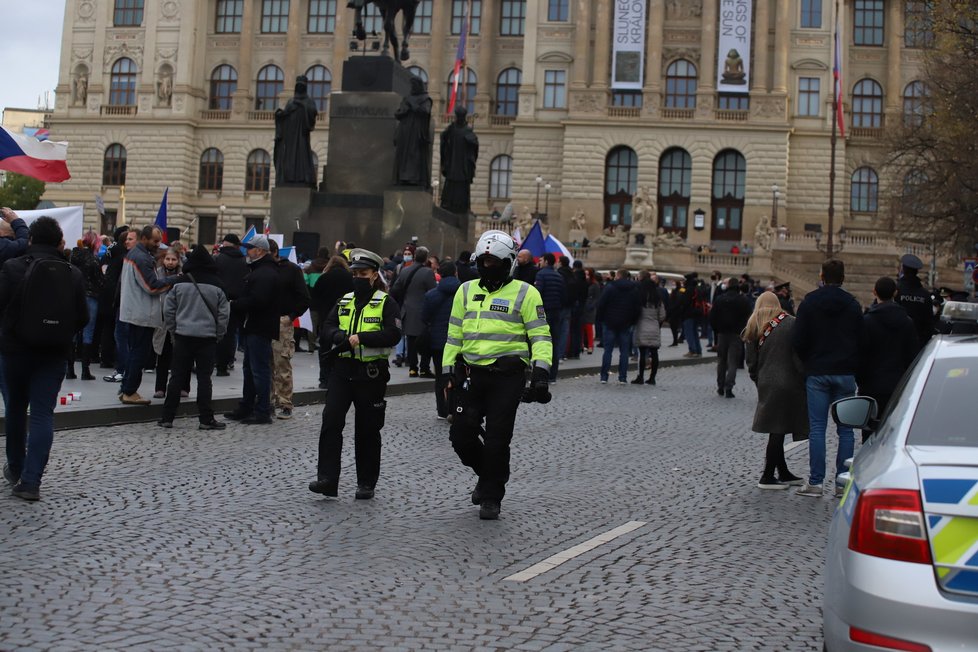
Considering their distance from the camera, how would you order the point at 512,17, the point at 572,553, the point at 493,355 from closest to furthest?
the point at 572,553
the point at 493,355
the point at 512,17

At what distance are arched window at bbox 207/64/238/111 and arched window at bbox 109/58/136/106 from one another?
4403mm

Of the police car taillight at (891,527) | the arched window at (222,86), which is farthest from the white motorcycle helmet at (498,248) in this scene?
the arched window at (222,86)

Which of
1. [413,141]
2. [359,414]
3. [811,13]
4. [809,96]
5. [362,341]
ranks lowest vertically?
[359,414]

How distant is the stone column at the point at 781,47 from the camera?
221 feet

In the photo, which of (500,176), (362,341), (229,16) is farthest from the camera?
(229,16)

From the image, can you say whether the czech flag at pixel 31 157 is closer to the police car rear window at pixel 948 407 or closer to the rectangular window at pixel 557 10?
the police car rear window at pixel 948 407

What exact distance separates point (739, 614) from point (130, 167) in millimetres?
73838

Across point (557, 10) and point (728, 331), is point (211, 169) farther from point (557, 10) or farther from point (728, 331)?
point (728, 331)

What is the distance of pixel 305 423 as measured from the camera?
15305 mm

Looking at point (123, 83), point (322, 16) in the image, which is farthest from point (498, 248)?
point (123, 83)

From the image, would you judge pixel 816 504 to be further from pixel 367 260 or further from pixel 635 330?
pixel 635 330

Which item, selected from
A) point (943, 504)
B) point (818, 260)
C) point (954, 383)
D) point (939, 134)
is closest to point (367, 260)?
point (954, 383)

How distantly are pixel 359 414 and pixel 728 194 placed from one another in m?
60.5

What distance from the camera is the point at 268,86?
7725 cm
